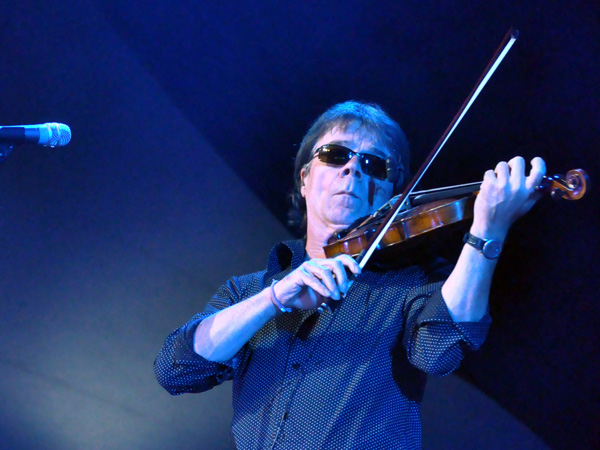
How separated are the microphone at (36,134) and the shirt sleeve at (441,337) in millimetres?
1204

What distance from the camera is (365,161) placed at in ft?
6.62

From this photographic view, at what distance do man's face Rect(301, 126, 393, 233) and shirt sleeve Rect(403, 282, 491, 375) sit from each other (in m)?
0.58

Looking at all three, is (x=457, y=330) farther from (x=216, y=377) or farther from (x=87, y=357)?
(x=87, y=357)

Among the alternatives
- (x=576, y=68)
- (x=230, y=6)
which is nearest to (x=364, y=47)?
(x=230, y=6)

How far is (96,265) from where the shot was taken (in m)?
2.43

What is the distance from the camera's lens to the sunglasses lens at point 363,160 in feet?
6.63

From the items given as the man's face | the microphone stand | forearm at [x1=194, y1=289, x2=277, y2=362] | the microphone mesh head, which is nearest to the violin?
the man's face

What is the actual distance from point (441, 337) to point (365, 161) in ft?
2.74

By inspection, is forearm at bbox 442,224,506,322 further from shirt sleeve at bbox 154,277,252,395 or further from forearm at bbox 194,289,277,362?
shirt sleeve at bbox 154,277,252,395

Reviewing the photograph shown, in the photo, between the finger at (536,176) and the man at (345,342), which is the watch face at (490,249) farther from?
the finger at (536,176)

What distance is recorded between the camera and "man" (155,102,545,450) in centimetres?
131

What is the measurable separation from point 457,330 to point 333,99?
1.44 m

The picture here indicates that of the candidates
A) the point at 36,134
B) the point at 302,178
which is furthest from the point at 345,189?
the point at 36,134

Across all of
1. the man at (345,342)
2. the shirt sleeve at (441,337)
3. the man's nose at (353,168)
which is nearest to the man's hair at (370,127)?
the man's nose at (353,168)
